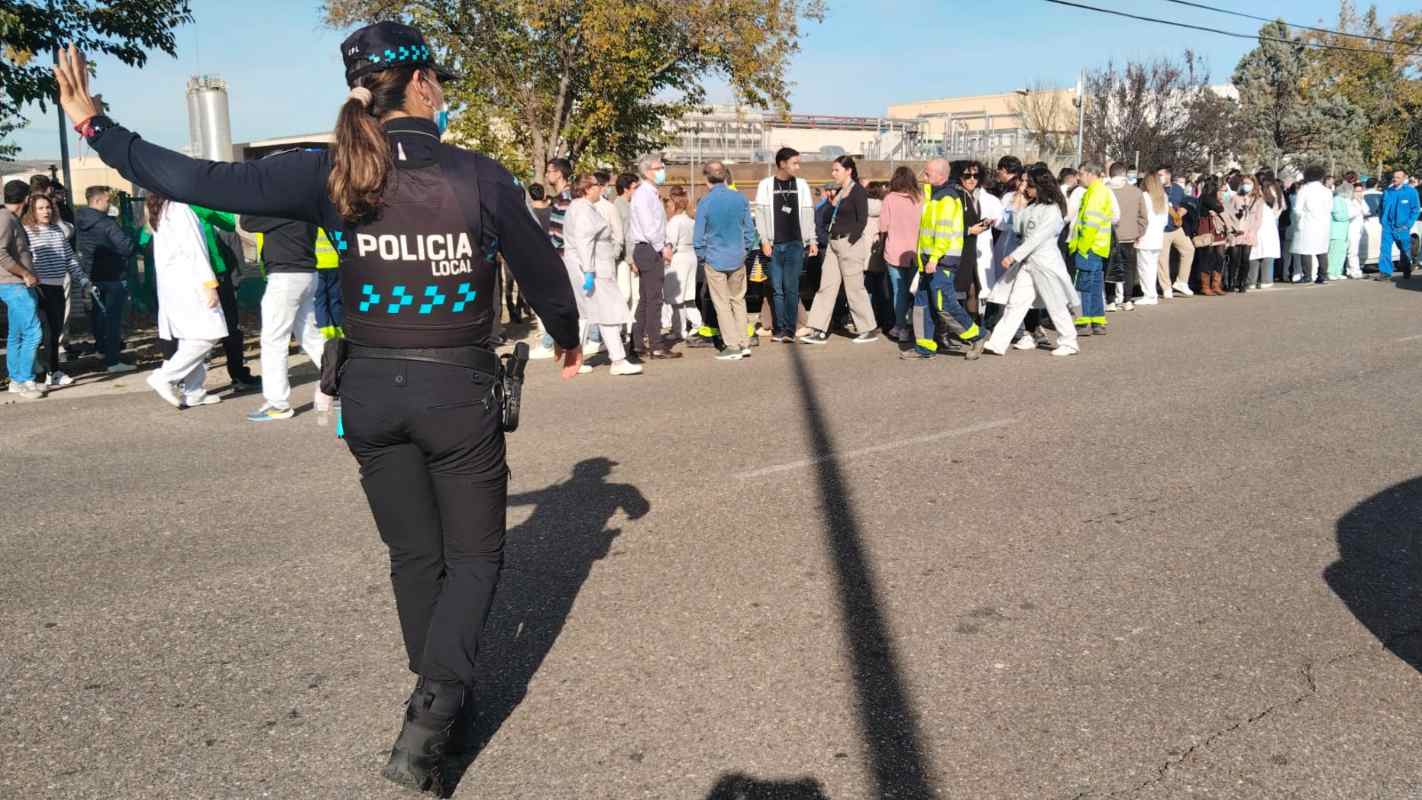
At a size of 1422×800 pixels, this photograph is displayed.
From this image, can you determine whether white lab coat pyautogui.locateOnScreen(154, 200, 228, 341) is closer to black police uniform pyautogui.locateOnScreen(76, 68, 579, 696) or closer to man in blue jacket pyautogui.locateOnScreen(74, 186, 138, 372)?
man in blue jacket pyautogui.locateOnScreen(74, 186, 138, 372)

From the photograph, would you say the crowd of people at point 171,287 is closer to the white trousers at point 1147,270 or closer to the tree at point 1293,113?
the white trousers at point 1147,270

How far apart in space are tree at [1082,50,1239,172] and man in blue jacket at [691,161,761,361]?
4000 centimetres

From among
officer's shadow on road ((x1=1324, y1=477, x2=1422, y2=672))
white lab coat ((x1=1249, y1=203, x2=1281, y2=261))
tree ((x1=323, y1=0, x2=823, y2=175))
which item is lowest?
officer's shadow on road ((x1=1324, y1=477, x2=1422, y2=672))

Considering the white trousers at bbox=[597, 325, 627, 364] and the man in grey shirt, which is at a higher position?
the man in grey shirt

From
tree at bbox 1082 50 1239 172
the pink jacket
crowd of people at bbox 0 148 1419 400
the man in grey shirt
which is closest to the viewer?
crowd of people at bbox 0 148 1419 400

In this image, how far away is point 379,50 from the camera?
325 cm

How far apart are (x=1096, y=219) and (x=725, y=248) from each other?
3960mm

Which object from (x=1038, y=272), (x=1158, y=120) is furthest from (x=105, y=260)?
(x=1158, y=120)

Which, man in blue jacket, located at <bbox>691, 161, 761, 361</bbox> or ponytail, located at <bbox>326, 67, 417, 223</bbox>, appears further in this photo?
man in blue jacket, located at <bbox>691, 161, 761, 361</bbox>

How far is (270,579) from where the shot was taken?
5.11m

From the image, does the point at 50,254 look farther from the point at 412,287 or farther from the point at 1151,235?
the point at 1151,235

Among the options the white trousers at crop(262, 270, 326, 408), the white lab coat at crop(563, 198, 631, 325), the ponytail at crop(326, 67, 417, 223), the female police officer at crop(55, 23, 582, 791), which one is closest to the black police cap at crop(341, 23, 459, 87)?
the female police officer at crop(55, 23, 582, 791)

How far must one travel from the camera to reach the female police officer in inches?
125

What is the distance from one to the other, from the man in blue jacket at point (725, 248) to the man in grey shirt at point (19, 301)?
5.85 m
